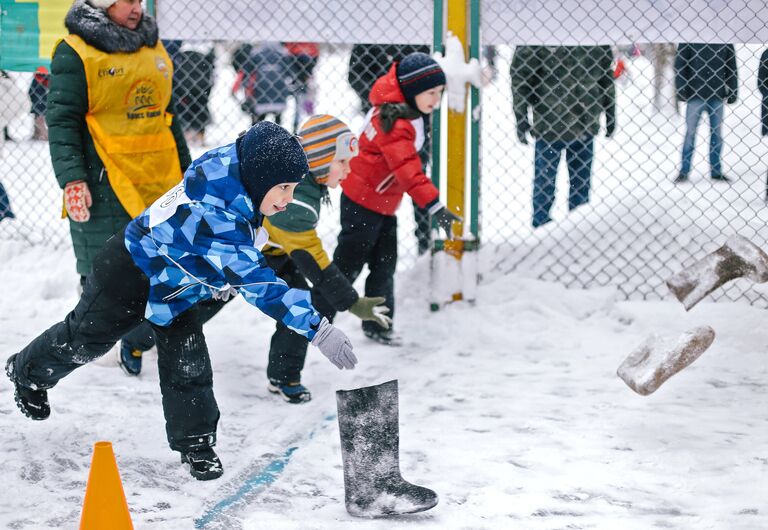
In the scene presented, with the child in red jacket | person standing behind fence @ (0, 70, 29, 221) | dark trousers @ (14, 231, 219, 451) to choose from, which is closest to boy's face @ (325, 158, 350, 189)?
the child in red jacket

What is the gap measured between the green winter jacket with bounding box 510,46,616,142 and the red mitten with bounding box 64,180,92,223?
3.03 m

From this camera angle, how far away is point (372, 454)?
10.0 feet

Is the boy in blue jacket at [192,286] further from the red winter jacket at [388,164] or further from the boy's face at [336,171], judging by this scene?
the red winter jacket at [388,164]

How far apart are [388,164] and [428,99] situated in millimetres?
395

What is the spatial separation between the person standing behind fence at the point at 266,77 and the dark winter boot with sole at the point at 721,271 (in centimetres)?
643

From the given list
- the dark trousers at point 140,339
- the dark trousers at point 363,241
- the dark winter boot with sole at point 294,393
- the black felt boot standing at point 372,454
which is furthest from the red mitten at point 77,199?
the black felt boot standing at point 372,454

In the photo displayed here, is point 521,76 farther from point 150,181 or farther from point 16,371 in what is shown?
point 16,371

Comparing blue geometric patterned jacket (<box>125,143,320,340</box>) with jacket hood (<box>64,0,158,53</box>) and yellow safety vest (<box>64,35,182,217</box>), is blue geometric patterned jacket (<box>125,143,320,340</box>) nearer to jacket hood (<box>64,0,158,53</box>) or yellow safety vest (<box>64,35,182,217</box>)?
yellow safety vest (<box>64,35,182,217</box>)

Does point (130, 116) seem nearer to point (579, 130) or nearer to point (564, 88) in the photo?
point (564, 88)

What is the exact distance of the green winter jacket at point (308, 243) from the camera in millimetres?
3900

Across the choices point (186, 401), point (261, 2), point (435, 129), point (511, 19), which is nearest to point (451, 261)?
point (435, 129)

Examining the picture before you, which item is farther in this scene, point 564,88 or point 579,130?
point 579,130

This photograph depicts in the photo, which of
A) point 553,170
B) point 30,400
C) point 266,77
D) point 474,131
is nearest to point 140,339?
point 30,400

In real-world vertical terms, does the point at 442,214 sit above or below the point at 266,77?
below
